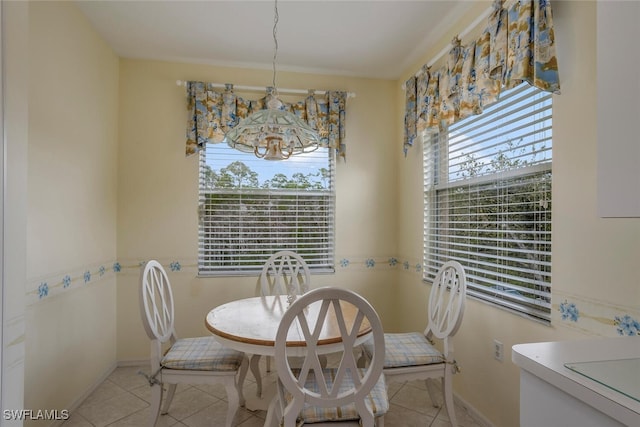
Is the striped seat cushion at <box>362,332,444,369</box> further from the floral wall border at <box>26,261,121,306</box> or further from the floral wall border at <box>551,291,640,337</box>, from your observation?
the floral wall border at <box>26,261,121,306</box>

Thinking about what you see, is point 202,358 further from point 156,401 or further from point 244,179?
point 244,179

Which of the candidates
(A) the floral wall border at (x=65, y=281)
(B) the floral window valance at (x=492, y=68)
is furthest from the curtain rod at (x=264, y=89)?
(A) the floral wall border at (x=65, y=281)

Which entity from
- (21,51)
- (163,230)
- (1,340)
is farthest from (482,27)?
(163,230)

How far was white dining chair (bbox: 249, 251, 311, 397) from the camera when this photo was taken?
2.51m

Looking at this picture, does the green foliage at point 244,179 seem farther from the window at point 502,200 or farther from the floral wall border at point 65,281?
the window at point 502,200

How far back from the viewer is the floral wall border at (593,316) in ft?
4.06

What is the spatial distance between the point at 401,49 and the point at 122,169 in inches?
100

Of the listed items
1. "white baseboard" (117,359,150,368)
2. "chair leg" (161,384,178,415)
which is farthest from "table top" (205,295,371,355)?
"white baseboard" (117,359,150,368)

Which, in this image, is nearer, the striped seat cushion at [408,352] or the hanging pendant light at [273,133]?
the hanging pendant light at [273,133]

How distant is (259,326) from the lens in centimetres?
174

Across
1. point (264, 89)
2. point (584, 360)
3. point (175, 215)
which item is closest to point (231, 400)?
point (584, 360)

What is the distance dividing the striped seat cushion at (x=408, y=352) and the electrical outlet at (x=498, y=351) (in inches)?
12.5

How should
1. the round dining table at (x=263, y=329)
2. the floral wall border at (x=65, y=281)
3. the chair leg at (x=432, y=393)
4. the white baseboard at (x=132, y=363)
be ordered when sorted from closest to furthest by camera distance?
the round dining table at (x=263, y=329)
the floral wall border at (x=65, y=281)
the chair leg at (x=432, y=393)
the white baseboard at (x=132, y=363)

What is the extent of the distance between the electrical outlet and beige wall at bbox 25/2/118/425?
2553mm
